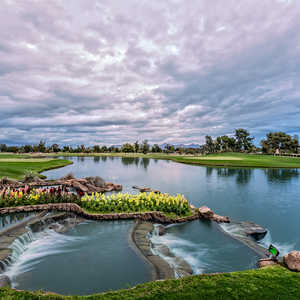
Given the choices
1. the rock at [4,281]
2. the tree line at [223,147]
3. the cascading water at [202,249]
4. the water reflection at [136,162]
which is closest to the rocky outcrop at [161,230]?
the cascading water at [202,249]

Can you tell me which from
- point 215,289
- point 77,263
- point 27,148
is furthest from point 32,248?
point 27,148

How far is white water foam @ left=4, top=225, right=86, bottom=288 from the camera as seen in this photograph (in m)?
7.30

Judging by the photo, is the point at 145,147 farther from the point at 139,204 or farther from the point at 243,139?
the point at 139,204

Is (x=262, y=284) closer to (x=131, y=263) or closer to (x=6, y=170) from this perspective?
(x=131, y=263)

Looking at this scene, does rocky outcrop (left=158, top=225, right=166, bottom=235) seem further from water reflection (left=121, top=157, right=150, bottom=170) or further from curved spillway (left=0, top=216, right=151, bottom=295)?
water reflection (left=121, top=157, right=150, bottom=170)

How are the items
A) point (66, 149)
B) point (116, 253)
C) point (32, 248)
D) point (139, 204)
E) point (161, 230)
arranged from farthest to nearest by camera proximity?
1. point (66, 149)
2. point (139, 204)
3. point (161, 230)
4. point (32, 248)
5. point (116, 253)

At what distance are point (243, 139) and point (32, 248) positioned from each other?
13674 cm

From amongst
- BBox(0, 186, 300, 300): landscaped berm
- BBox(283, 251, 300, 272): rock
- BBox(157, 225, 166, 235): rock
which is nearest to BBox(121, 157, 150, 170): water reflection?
BBox(157, 225, 166, 235): rock

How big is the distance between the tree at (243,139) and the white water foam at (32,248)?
134 metres

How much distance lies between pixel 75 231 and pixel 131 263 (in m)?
4.58

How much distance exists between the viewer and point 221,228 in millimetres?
11656

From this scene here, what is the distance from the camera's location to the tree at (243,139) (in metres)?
128

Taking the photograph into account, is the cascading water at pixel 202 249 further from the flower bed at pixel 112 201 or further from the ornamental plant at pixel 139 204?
the flower bed at pixel 112 201

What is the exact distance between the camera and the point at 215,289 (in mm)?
5074
